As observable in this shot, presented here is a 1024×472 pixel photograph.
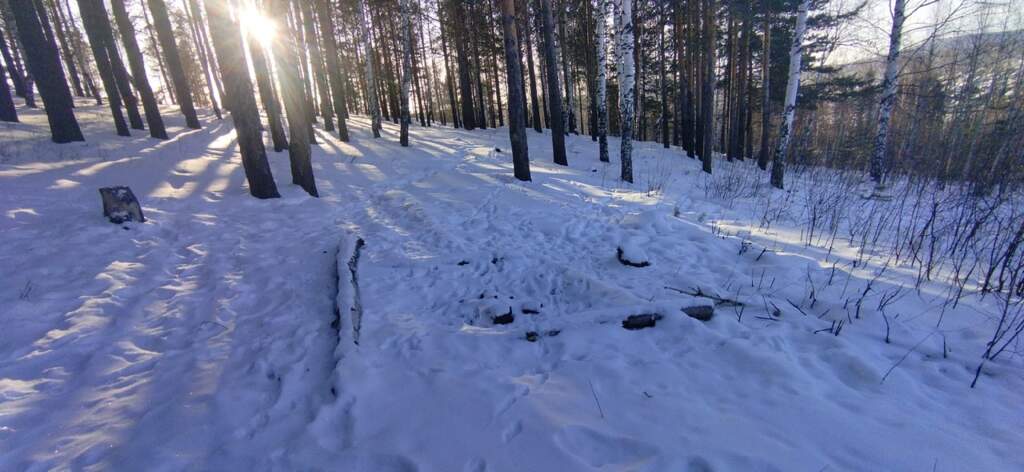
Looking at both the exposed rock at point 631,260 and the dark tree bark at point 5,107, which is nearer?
the exposed rock at point 631,260

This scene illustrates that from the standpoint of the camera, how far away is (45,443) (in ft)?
7.26

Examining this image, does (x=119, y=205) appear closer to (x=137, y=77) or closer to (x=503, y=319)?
(x=503, y=319)

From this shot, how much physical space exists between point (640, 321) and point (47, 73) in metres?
13.9

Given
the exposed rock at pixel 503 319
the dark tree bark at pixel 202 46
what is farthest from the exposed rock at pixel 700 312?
the dark tree bark at pixel 202 46

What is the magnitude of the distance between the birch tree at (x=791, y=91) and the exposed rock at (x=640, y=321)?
1009 cm

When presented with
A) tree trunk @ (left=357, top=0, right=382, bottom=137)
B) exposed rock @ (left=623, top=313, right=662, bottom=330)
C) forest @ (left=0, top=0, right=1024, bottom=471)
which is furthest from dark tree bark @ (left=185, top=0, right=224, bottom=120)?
exposed rock @ (left=623, top=313, right=662, bottom=330)

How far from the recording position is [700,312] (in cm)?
308

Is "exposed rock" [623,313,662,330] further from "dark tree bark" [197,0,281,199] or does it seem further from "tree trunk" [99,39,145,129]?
"tree trunk" [99,39,145,129]

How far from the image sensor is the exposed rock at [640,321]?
3055mm

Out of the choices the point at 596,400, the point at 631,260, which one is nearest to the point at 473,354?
the point at 596,400

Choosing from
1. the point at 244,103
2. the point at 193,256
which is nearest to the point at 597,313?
the point at 193,256

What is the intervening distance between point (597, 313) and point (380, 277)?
2.53 metres

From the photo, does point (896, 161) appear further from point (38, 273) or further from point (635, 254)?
point (38, 273)

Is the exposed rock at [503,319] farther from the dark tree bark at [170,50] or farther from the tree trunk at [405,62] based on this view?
the dark tree bark at [170,50]
